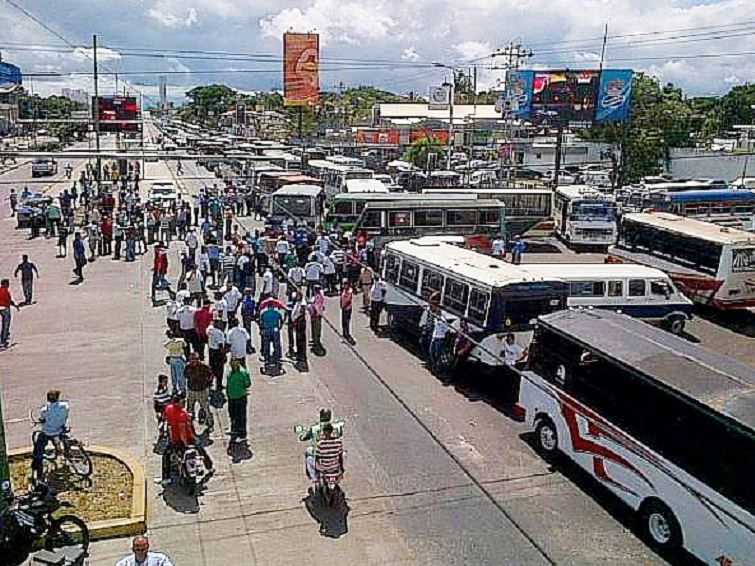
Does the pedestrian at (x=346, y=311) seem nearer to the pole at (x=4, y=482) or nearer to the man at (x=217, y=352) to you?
the man at (x=217, y=352)

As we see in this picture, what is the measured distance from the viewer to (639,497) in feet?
30.9

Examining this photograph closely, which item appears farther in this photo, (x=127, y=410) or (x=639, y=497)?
(x=127, y=410)

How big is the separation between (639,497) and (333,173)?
34814 millimetres

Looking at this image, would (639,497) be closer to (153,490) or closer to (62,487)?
(153,490)

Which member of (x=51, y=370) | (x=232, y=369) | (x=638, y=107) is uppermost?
(x=638, y=107)

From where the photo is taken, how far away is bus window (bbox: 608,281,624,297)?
1817 cm

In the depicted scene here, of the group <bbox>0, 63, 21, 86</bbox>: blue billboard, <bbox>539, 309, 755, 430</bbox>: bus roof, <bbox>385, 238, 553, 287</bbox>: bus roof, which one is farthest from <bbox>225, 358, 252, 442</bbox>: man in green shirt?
<bbox>0, 63, 21, 86</bbox>: blue billboard

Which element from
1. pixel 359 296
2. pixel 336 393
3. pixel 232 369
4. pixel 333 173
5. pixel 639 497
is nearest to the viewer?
pixel 639 497

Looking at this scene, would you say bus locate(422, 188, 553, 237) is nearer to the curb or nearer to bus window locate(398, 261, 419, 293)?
bus window locate(398, 261, 419, 293)

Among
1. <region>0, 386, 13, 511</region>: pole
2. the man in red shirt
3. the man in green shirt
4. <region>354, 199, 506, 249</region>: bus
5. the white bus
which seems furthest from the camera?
the white bus

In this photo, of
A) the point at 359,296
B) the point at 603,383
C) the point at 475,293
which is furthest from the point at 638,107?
the point at 603,383

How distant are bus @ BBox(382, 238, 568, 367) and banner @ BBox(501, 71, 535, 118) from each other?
33463 mm

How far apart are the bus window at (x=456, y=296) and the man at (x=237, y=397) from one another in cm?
527

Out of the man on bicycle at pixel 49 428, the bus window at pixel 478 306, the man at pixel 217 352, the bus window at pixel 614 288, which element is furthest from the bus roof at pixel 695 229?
the man on bicycle at pixel 49 428
